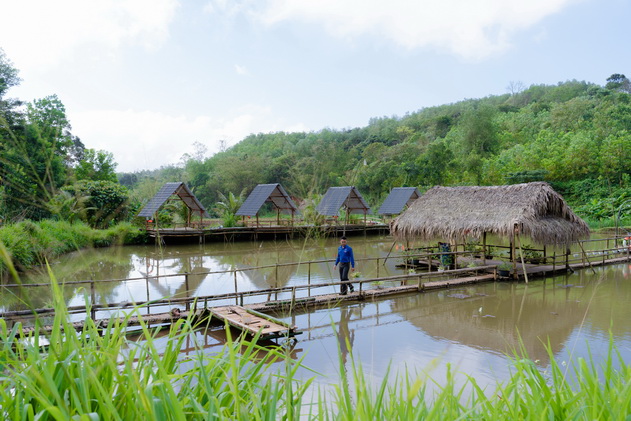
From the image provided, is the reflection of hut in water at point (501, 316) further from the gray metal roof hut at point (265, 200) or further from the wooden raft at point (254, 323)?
the gray metal roof hut at point (265, 200)

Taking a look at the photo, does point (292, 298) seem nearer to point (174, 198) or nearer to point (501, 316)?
point (501, 316)

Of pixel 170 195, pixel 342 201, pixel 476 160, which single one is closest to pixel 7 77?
pixel 170 195

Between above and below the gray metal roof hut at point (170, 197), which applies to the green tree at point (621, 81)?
above

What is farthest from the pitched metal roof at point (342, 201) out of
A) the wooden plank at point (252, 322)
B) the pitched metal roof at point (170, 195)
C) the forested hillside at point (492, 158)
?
the wooden plank at point (252, 322)

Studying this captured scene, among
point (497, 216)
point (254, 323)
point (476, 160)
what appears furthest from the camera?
point (476, 160)

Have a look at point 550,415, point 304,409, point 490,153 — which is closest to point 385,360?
point 304,409

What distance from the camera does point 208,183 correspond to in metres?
29.5

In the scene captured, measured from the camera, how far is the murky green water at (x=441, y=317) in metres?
5.17

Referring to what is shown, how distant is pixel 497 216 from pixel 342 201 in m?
9.71

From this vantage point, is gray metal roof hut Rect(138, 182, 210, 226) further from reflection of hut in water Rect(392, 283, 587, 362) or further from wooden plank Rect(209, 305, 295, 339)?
reflection of hut in water Rect(392, 283, 587, 362)

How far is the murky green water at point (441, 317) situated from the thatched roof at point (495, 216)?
1.04 m

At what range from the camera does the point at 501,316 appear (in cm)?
720

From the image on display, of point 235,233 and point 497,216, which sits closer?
point 497,216

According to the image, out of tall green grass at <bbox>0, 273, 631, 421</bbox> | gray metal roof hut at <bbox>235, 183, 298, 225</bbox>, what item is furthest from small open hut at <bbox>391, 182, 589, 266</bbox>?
tall green grass at <bbox>0, 273, 631, 421</bbox>
